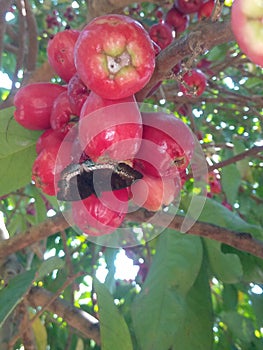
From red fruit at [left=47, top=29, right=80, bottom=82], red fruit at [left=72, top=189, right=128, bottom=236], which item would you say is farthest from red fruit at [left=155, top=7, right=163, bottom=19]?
red fruit at [left=72, top=189, right=128, bottom=236]

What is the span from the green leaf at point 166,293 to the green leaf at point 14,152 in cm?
42

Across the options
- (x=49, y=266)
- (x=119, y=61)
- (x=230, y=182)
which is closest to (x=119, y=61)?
(x=119, y=61)

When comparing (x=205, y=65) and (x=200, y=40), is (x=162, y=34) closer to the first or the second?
(x=205, y=65)

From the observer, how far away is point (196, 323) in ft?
4.15

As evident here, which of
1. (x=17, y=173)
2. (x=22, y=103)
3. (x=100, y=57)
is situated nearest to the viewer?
(x=100, y=57)

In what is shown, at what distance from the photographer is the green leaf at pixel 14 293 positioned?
106 cm

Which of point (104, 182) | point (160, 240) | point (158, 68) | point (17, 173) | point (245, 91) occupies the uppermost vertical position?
point (158, 68)

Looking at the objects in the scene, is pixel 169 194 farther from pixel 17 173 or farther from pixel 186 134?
pixel 17 173

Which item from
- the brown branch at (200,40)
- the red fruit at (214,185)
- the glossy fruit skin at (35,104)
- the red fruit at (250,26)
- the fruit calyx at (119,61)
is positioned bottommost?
the red fruit at (214,185)

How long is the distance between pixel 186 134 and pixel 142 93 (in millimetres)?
113

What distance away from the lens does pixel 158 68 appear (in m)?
0.84

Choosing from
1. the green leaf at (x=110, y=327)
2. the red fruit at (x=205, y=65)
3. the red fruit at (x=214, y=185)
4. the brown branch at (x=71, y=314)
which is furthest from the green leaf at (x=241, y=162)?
the green leaf at (x=110, y=327)

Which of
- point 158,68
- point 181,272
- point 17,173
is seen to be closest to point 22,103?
point 17,173

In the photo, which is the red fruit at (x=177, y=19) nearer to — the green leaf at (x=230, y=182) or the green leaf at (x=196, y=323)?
the green leaf at (x=230, y=182)
